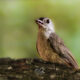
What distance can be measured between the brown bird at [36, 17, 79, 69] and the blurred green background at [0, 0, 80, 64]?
5.39 feet

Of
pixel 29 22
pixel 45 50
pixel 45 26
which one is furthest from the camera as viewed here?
pixel 29 22

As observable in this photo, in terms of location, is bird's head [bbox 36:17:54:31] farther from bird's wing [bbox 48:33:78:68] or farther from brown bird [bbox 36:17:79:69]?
bird's wing [bbox 48:33:78:68]

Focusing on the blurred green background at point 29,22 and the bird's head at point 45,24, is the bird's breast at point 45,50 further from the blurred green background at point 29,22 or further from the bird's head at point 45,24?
the blurred green background at point 29,22

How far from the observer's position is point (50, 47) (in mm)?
5586

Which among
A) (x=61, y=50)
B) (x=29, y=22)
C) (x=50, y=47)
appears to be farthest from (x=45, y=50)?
(x=29, y=22)

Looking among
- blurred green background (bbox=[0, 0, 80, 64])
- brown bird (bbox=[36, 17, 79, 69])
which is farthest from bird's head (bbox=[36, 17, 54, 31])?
blurred green background (bbox=[0, 0, 80, 64])

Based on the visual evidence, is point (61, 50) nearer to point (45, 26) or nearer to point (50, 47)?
point (50, 47)

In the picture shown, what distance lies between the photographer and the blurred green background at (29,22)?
764 cm

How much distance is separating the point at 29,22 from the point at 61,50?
8.02 ft

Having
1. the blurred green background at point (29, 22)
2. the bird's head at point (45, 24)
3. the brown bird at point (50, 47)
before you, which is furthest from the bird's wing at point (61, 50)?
the blurred green background at point (29, 22)

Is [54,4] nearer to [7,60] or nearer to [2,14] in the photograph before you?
[2,14]

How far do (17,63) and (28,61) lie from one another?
0.10m

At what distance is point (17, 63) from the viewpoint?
15.1 ft

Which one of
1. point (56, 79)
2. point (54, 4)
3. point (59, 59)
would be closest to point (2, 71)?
point (56, 79)
